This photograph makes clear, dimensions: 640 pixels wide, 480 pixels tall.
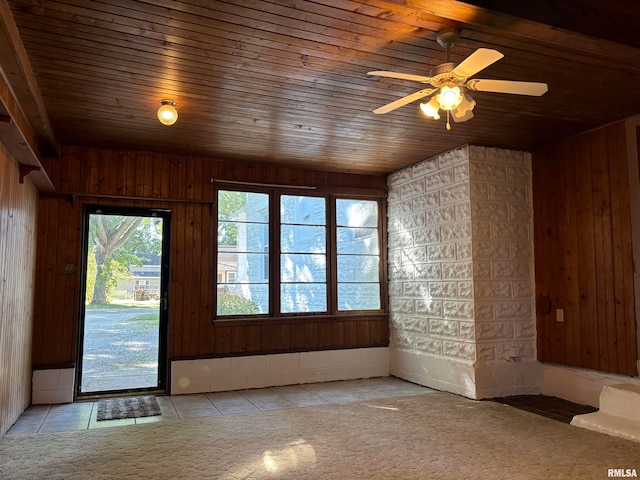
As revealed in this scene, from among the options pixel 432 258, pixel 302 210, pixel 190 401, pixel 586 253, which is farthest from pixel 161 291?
pixel 586 253

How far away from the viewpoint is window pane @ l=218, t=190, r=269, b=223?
571cm

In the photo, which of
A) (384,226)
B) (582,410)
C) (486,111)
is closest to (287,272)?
(384,226)

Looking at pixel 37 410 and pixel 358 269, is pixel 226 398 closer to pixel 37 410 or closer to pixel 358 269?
pixel 37 410

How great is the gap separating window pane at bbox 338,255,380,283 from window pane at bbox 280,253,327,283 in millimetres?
246

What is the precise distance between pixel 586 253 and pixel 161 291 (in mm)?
4518

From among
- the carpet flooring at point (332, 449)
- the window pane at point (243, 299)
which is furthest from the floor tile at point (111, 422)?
the window pane at point (243, 299)

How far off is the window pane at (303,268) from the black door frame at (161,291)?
4.57 ft

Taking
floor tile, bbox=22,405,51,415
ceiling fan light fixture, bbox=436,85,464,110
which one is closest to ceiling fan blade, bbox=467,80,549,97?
ceiling fan light fixture, bbox=436,85,464,110

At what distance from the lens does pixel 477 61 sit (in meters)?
2.51

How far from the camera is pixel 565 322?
488 cm

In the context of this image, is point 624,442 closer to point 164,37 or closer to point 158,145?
point 164,37

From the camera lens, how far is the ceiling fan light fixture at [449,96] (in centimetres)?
278

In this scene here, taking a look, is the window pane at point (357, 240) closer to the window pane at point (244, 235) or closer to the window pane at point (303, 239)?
the window pane at point (303, 239)

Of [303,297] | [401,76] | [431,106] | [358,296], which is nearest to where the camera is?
Result: [401,76]
